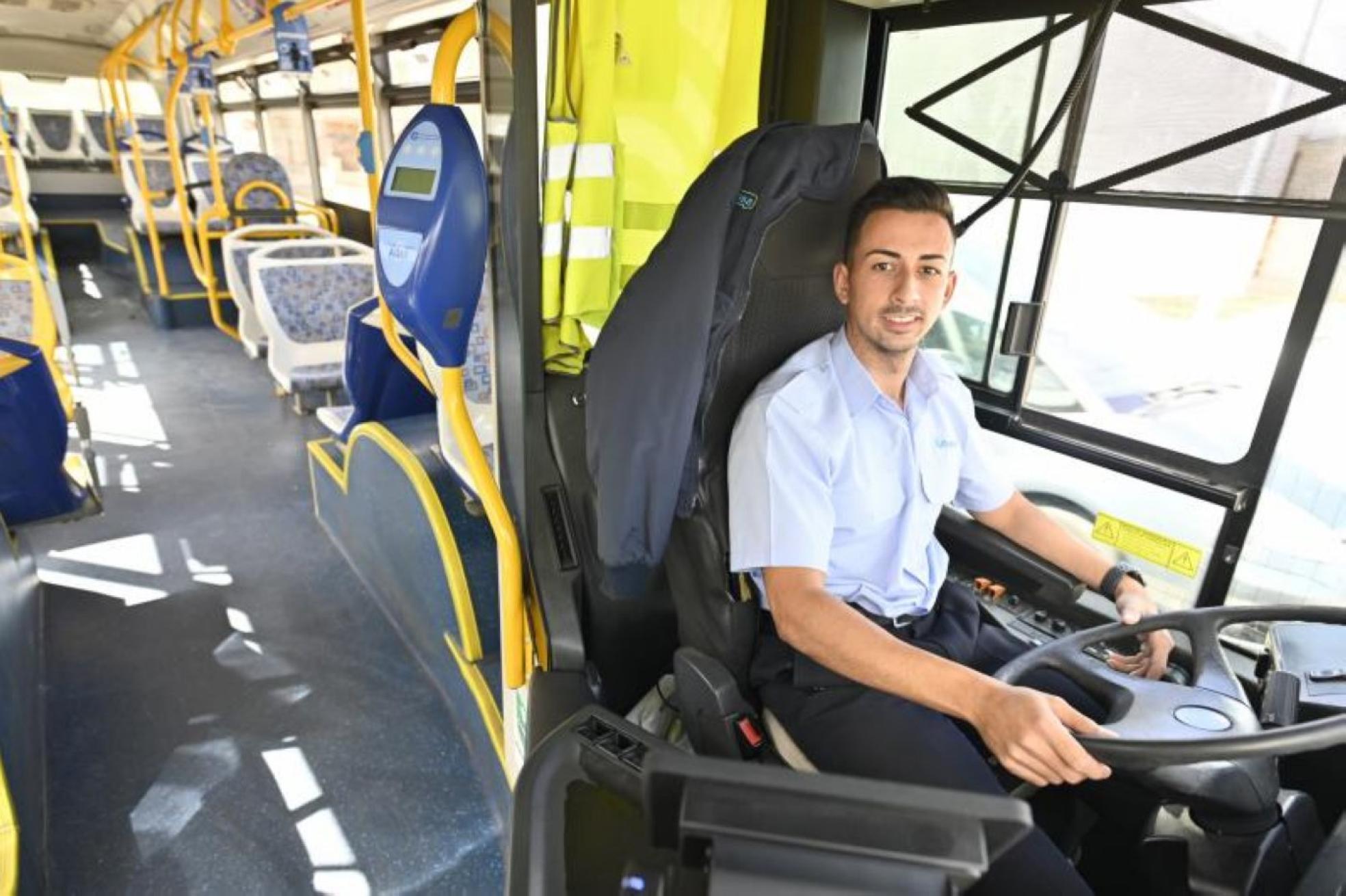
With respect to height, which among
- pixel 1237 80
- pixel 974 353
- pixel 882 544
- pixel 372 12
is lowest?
pixel 882 544

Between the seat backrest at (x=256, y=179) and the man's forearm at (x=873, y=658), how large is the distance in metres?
7.22

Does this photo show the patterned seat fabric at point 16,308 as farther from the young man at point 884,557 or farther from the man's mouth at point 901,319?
the man's mouth at point 901,319

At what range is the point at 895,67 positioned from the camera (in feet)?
8.08

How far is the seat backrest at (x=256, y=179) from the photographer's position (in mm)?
7145

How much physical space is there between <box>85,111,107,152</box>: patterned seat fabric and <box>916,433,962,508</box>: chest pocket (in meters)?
13.3

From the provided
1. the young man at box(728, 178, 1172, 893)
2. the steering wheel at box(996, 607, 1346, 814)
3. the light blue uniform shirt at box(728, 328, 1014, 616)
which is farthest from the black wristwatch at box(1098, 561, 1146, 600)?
the light blue uniform shirt at box(728, 328, 1014, 616)

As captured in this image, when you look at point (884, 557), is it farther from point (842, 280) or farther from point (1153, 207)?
point (1153, 207)

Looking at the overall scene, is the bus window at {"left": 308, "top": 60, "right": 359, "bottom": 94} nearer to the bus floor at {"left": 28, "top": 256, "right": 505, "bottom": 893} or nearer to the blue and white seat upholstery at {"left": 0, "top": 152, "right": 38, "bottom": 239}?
the blue and white seat upholstery at {"left": 0, "top": 152, "right": 38, "bottom": 239}

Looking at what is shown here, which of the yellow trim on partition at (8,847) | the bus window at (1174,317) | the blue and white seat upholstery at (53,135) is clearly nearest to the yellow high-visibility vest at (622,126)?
the bus window at (1174,317)

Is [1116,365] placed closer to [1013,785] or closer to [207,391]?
[1013,785]

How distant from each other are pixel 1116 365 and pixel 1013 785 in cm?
131

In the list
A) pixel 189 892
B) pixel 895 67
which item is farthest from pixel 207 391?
pixel 895 67

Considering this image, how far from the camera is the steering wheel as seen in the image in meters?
1.04

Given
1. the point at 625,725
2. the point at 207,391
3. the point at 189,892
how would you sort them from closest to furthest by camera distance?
1. the point at 625,725
2. the point at 189,892
3. the point at 207,391
